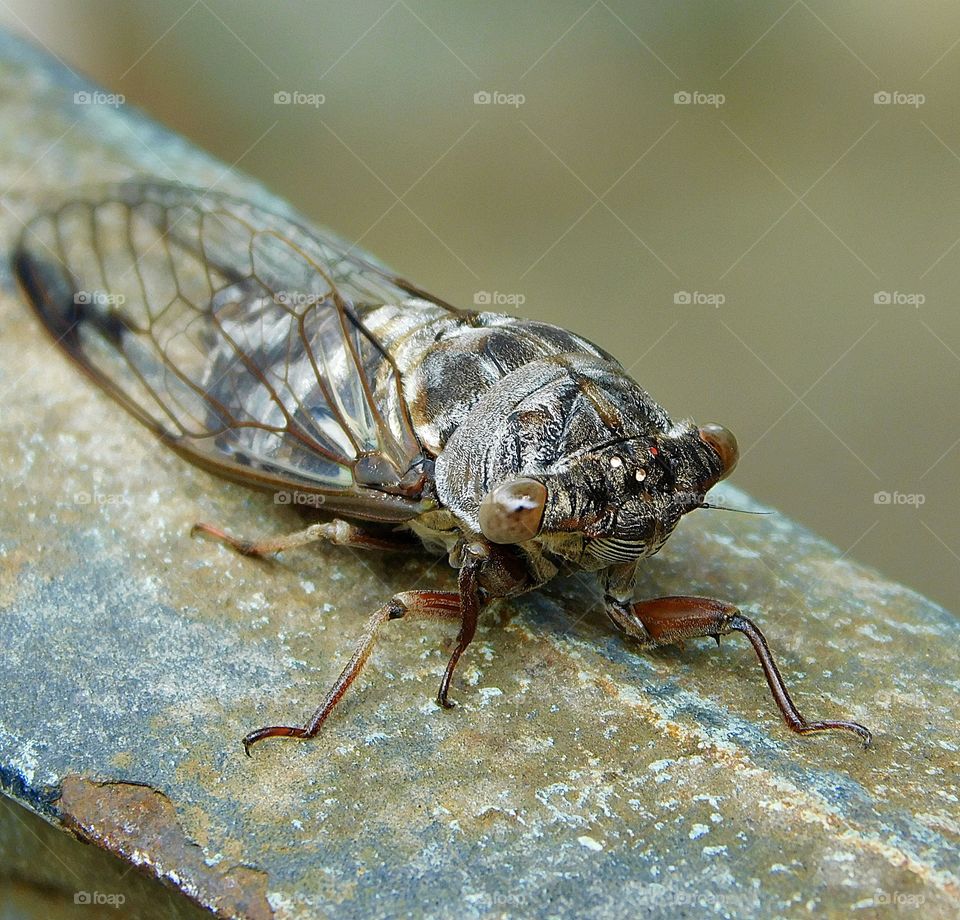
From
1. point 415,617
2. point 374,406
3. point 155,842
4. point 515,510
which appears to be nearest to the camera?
point 155,842

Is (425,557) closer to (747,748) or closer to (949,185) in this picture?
(747,748)

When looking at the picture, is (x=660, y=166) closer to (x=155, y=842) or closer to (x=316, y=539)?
(x=316, y=539)

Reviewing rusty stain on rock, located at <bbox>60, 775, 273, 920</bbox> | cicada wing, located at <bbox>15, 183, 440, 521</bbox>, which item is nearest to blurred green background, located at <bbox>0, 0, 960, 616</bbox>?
cicada wing, located at <bbox>15, 183, 440, 521</bbox>

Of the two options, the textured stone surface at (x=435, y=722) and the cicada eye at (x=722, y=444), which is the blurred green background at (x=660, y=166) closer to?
the textured stone surface at (x=435, y=722)

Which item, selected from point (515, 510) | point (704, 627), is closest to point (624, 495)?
point (515, 510)

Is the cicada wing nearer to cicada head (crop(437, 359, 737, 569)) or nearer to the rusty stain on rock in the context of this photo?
cicada head (crop(437, 359, 737, 569))

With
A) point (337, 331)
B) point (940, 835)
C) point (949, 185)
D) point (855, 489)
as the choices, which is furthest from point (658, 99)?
point (940, 835)
